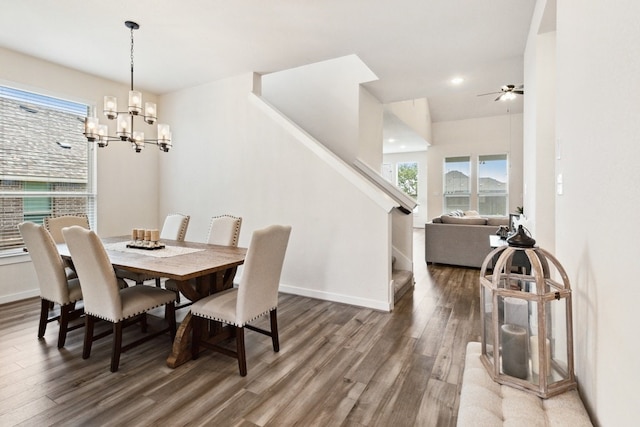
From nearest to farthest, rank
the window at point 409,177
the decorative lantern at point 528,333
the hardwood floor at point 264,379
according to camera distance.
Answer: the decorative lantern at point 528,333 < the hardwood floor at point 264,379 < the window at point 409,177

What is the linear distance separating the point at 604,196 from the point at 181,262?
2.44 m

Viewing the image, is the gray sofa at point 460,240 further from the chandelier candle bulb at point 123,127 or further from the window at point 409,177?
the window at point 409,177

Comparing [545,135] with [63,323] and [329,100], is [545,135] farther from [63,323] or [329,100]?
[63,323]

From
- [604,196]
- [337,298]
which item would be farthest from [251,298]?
[604,196]

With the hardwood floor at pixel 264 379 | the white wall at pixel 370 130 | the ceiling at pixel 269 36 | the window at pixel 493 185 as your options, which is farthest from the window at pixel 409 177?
the hardwood floor at pixel 264 379

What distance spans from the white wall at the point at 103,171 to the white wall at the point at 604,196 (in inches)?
192

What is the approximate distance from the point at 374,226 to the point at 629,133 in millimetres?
2751

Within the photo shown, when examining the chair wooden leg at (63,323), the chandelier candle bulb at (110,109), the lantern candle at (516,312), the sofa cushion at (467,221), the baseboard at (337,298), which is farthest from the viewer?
the sofa cushion at (467,221)

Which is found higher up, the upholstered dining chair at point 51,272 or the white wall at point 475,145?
the white wall at point 475,145

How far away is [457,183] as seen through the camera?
9953 mm

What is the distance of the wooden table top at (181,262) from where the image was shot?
2.16m

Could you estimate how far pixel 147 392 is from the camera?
198 cm

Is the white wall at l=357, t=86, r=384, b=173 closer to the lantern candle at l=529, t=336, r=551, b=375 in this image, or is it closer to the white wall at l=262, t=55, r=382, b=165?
the white wall at l=262, t=55, r=382, b=165

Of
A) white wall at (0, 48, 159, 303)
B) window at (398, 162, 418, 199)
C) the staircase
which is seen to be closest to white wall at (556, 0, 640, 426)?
the staircase
